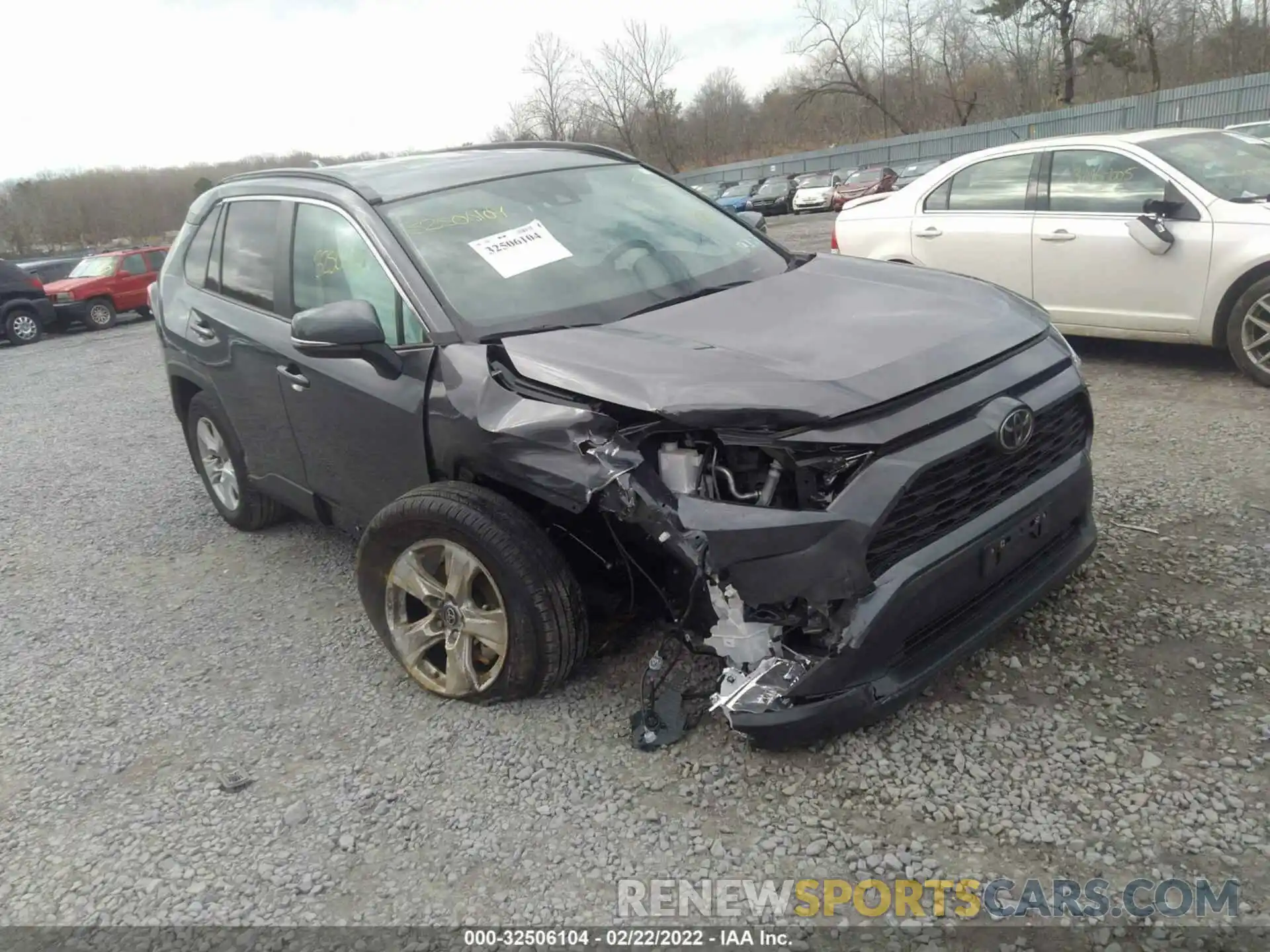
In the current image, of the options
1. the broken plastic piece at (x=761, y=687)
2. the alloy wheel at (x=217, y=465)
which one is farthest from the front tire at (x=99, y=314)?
the broken plastic piece at (x=761, y=687)

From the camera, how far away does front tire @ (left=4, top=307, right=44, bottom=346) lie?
1811 centimetres

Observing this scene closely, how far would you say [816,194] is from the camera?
3097cm

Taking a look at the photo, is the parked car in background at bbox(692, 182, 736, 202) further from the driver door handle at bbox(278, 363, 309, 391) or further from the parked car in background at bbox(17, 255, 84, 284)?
the driver door handle at bbox(278, 363, 309, 391)

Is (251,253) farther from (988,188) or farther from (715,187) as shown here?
(715,187)

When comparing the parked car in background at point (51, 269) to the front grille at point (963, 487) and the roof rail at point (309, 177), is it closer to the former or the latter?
the roof rail at point (309, 177)

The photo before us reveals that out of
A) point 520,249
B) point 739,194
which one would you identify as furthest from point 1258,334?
point 739,194

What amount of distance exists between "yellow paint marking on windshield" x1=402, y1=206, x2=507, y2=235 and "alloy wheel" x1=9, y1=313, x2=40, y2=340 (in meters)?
18.6

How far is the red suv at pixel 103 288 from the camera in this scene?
1894 cm

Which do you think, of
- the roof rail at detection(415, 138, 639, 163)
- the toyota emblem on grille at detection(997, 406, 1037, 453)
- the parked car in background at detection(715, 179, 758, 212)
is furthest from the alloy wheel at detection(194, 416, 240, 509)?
the parked car in background at detection(715, 179, 758, 212)

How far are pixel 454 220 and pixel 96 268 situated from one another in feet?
64.6

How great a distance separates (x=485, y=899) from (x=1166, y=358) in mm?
6100

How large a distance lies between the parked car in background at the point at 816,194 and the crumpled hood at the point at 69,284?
21.1 meters

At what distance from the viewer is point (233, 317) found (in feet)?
13.8

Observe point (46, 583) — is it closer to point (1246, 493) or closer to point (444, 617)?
point (444, 617)
